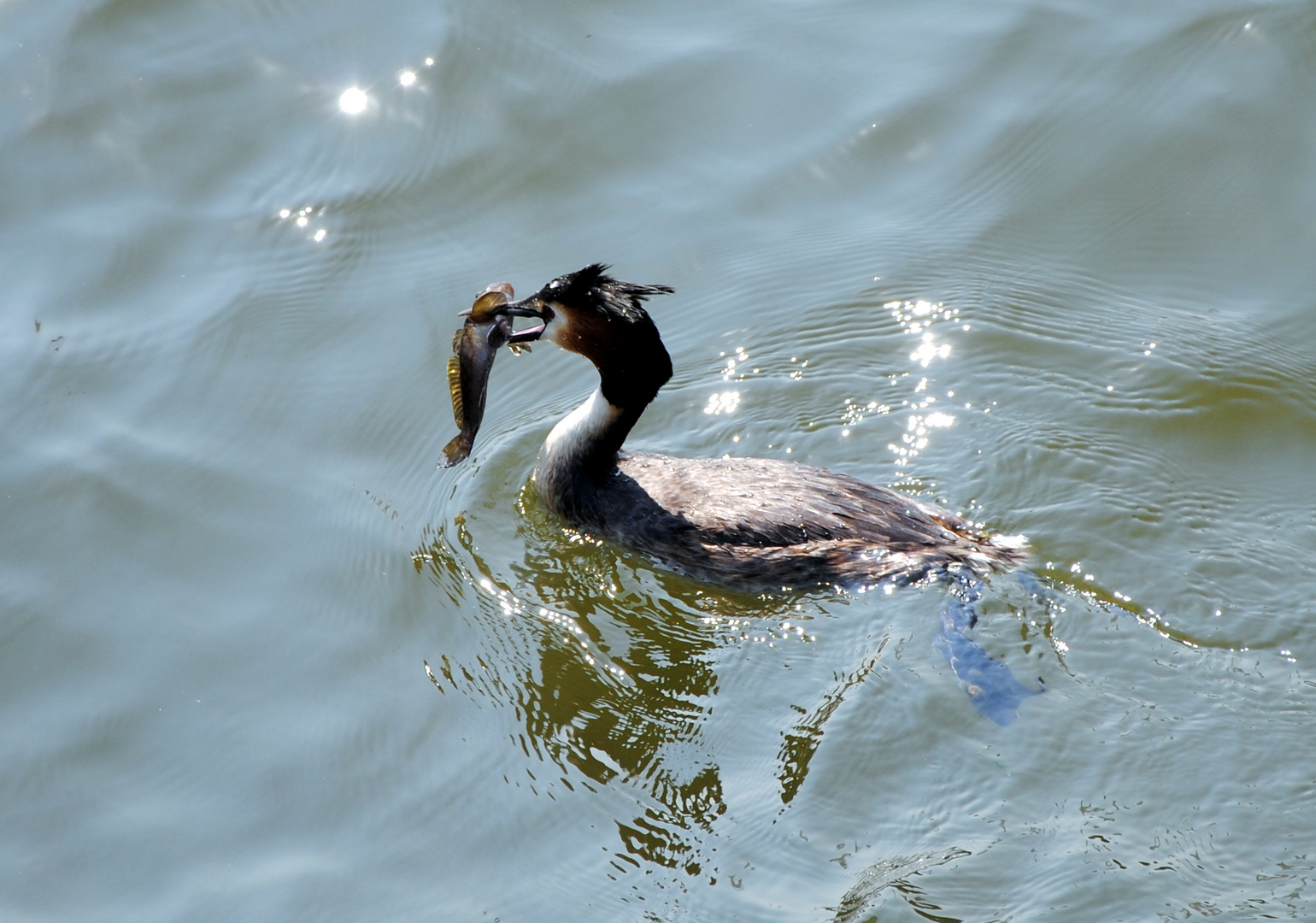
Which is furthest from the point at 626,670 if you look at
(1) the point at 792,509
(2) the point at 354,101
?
(2) the point at 354,101

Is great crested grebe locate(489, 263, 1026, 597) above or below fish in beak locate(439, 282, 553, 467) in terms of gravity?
below

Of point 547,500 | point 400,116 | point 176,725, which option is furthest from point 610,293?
point 400,116

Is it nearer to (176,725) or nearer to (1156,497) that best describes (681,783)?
(176,725)

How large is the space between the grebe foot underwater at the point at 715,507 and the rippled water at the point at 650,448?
14 centimetres

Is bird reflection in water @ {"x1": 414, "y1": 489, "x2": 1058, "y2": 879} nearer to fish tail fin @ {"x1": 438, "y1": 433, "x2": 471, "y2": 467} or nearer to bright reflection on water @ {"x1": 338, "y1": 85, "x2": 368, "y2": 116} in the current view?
fish tail fin @ {"x1": 438, "y1": 433, "x2": 471, "y2": 467}

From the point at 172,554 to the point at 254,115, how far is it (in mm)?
3461

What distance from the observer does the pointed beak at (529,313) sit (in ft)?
20.4

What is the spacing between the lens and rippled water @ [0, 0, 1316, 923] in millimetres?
5055

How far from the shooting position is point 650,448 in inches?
280

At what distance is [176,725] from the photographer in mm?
5668

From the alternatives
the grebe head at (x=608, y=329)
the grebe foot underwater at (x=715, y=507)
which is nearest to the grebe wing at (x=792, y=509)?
the grebe foot underwater at (x=715, y=507)

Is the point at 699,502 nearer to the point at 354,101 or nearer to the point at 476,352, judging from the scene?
the point at 476,352

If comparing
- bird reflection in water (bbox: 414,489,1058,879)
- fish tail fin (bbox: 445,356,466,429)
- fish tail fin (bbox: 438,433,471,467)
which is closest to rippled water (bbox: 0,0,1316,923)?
bird reflection in water (bbox: 414,489,1058,879)

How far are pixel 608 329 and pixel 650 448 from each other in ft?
3.30
